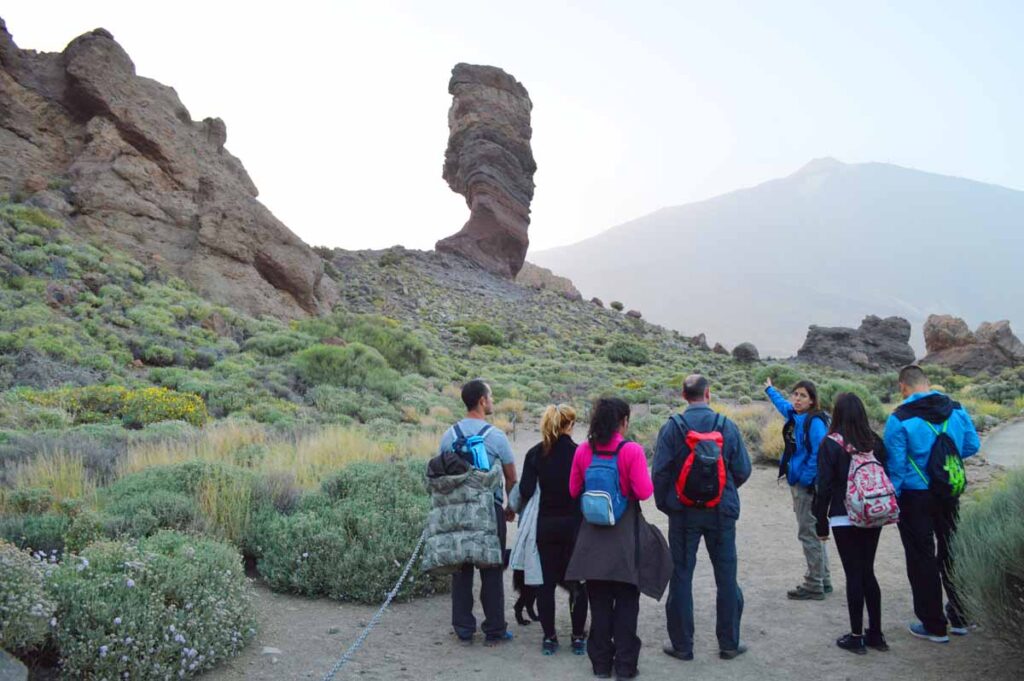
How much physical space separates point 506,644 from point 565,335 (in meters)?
38.7

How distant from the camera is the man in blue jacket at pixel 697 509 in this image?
5.17m

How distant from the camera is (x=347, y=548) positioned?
684cm

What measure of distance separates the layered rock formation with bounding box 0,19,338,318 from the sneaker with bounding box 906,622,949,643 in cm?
2529

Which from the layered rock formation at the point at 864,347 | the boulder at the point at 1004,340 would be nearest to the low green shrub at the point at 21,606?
the boulder at the point at 1004,340

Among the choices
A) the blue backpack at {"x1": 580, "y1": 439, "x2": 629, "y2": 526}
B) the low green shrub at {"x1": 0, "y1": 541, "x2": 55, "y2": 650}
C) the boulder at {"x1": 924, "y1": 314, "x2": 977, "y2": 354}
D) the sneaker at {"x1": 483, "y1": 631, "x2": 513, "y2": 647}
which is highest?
the boulder at {"x1": 924, "y1": 314, "x2": 977, "y2": 354}

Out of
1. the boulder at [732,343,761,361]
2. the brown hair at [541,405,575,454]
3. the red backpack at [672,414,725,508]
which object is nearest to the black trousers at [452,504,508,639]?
the brown hair at [541,405,575,454]

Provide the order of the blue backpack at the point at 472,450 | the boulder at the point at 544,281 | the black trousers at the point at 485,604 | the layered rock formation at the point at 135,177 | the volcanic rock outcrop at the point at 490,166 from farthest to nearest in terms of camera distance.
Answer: the boulder at the point at 544,281
the volcanic rock outcrop at the point at 490,166
the layered rock formation at the point at 135,177
the black trousers at the point at 485,604
the blue backpack at the point at 472,450

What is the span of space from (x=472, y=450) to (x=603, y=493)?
3.66 ft

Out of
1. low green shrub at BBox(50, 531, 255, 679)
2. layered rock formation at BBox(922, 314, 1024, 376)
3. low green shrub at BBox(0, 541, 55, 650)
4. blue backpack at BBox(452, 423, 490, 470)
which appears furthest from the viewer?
layered rock formation at BBox(922, 314, 1024, 376)

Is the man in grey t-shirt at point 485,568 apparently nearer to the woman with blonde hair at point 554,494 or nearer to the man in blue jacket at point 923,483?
the woman with blonde hair at point 554,494

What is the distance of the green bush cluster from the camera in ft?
21.7

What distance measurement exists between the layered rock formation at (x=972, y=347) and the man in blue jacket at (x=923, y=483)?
39.3m

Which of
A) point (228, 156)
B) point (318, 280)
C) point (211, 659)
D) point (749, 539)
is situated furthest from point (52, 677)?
point (228, 156)

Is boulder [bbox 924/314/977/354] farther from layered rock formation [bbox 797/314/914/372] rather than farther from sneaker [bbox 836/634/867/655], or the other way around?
sneaker [bbox 836/634/867/655]
